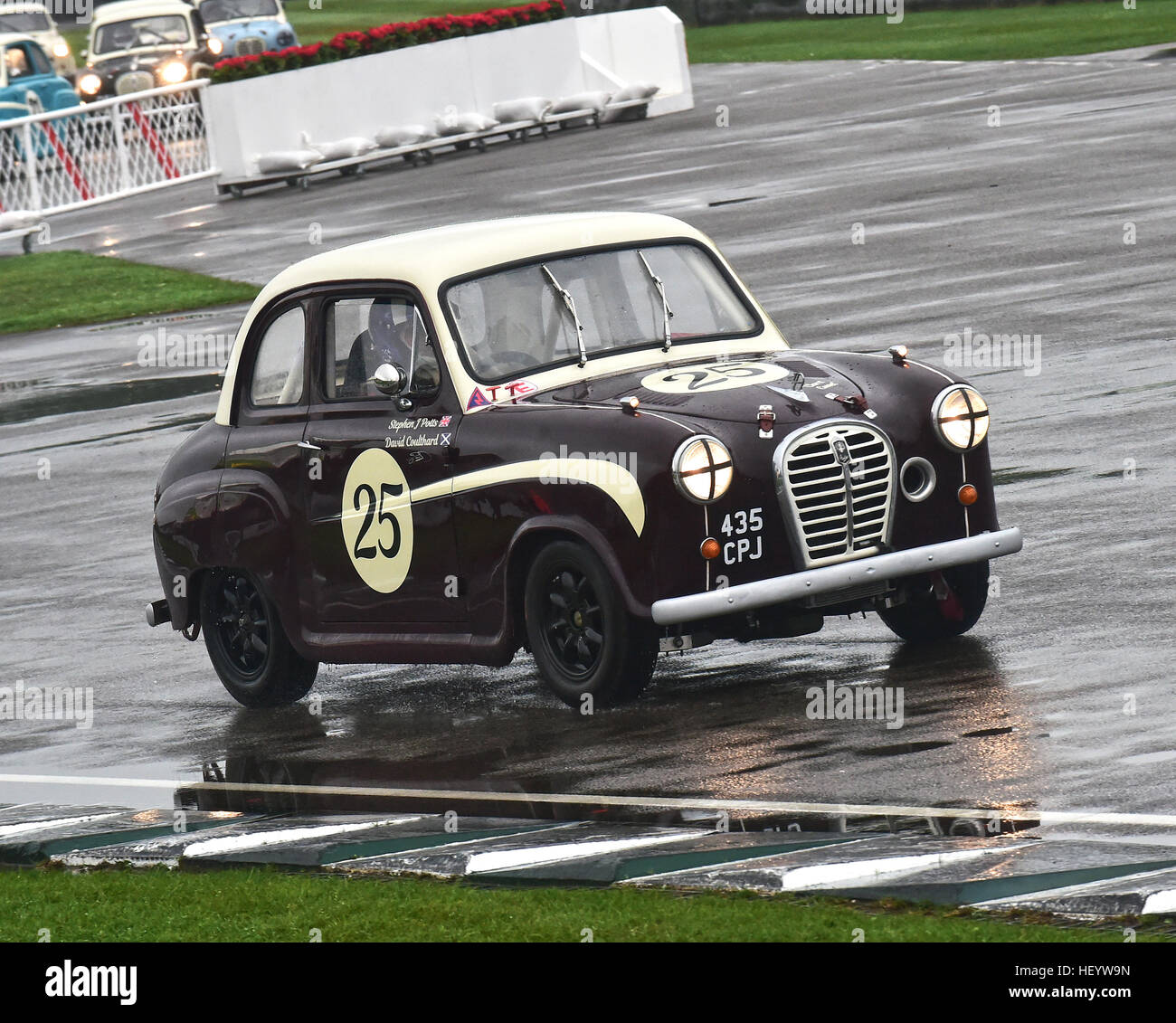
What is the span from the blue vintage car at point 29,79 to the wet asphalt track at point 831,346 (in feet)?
20.1

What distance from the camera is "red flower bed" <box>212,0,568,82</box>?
3653 centimetres

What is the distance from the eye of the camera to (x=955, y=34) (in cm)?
4750

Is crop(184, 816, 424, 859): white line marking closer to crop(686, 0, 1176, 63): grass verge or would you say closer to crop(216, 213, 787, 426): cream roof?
crop(216, 213, 787, 426): cream roof

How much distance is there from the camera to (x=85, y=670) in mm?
12820

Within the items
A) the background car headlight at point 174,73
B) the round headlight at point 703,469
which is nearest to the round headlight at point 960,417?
the round headlight at point 703,469

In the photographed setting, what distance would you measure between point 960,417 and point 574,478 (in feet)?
5.43

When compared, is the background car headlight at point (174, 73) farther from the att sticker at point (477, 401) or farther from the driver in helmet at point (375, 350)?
the att sticker at point (477, 401)

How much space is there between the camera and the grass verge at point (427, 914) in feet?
22.6

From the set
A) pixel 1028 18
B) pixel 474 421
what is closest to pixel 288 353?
pixel 474 421

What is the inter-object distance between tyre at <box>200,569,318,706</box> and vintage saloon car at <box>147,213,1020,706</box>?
0.01 metres

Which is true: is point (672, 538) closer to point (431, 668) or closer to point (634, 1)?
point (431, 668)

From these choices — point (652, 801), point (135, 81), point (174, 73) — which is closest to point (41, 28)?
point (135, 81)

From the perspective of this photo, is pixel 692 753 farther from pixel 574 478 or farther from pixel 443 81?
pixel 443 81

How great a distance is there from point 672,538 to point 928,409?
51.4 inches
